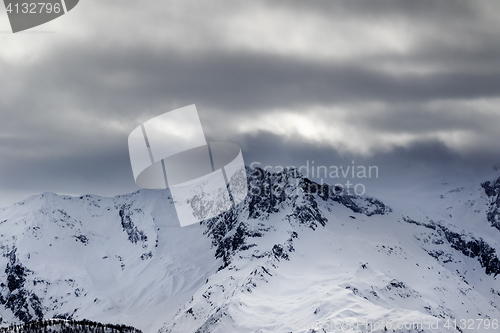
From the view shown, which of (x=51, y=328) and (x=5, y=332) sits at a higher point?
(x=5, y=332)

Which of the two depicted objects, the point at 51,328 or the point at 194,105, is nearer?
the point at 194,105

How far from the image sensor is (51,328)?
19162cm

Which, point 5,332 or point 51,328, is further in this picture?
point 51,328

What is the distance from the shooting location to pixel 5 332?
166 m

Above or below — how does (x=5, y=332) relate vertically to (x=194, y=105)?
below

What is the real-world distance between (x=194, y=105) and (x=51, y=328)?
111 m

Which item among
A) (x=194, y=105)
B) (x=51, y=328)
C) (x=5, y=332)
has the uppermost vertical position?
(x=194, y=105)

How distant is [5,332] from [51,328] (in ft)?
90.3

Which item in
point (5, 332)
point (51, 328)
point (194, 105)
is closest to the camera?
point (5, 332)

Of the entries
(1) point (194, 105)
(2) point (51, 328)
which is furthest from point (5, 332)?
(1) point (194, 105)

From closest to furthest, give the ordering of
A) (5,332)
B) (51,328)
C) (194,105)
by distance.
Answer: (5,332), (194,105), (51,328)

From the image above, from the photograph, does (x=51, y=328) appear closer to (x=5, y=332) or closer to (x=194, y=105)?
(x=5, y=332)
